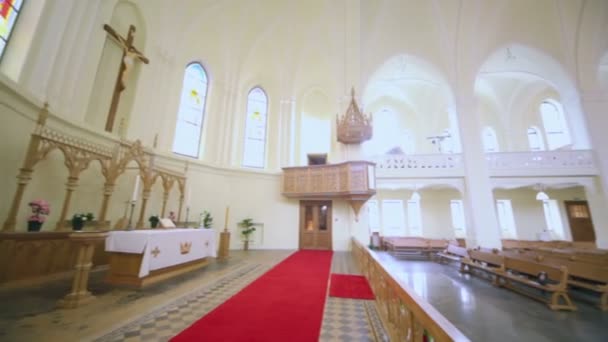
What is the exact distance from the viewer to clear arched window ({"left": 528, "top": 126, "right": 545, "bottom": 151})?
10.3 metres

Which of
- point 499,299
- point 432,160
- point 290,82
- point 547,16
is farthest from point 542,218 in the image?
Result: point 290,82

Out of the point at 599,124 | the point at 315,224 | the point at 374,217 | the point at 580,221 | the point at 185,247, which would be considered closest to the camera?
the point at 185,247

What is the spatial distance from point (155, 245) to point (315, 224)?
20.2ft

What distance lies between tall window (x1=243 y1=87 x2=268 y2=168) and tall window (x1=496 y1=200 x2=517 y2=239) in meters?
11.3

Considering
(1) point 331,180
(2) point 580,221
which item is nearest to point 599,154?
(2) point 580,221

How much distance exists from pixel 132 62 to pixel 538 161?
533 inches

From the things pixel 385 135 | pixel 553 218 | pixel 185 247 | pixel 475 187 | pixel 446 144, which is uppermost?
pixel 385 135

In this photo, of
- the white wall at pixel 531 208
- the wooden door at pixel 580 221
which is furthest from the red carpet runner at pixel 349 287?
the wooden door at pixel 580 221

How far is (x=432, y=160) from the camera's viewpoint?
27.3 ft

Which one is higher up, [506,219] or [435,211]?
[435,211]

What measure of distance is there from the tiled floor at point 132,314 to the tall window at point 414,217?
29.0 ft

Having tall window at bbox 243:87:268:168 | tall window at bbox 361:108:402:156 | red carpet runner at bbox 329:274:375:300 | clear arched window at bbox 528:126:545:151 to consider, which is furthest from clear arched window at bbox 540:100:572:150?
tall window at bbox 243:87:268:168

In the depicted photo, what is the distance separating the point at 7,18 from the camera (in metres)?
3.63

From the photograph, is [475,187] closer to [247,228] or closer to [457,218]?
[457,218]
